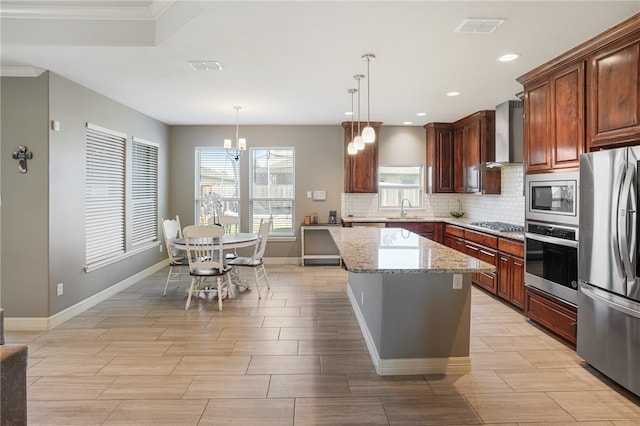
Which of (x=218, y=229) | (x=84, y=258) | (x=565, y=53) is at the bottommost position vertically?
(x=84, y=258)

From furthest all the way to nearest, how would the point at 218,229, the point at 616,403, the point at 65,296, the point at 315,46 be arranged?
the point at 218,229 → the point at 65,296 → the point at 315,46 → the point at 616,403

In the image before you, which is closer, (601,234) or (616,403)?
(616,403)

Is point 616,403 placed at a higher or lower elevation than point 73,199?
lower

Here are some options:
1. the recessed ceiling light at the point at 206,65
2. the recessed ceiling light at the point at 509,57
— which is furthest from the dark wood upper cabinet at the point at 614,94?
the recessed ceiling light at the point at 206,65

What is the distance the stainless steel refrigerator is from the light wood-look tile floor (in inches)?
9.0

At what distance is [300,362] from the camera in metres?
3.00

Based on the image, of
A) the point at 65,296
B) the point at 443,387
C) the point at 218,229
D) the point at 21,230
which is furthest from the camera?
the point at 218,229

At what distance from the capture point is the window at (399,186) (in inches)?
281

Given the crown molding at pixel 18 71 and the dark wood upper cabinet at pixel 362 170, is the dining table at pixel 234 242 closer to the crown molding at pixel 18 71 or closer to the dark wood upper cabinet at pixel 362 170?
the crown molding at pixel 18 71

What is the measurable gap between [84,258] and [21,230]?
76 cm

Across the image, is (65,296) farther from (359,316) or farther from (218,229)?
(359,316)

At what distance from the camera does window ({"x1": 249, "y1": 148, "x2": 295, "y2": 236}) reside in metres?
7.09

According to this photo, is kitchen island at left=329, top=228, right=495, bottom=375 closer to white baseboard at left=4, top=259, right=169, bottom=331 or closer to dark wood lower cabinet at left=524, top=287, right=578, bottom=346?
dark wood lower cabinet at left=524, top=287, right=578, bottom=346

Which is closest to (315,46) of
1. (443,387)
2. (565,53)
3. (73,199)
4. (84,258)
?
(565,53)
